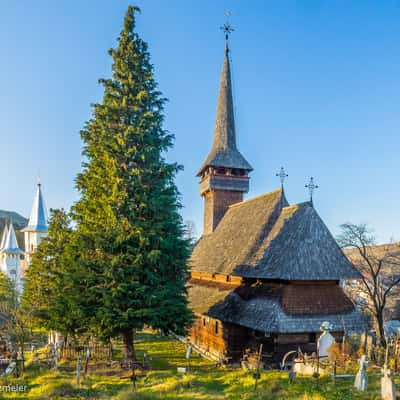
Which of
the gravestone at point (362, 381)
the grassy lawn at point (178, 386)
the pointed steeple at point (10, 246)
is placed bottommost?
the grassy lawn at point (178, 386)

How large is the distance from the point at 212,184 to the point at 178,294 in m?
14.0

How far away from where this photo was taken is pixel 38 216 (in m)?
39.5

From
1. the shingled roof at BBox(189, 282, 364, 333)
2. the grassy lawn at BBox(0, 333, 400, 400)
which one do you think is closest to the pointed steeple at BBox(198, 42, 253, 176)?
the shingled roof at BBox(189, 282, 364, 333)

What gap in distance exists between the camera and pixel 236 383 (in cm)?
1150

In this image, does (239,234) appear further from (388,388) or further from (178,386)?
(388,388)

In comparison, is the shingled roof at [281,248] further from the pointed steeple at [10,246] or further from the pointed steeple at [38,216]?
the pointed steeple at [10,246]

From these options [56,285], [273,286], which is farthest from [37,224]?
[273,286]

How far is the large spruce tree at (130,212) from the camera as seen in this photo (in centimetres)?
1317

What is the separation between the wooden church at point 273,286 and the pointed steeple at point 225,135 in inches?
228

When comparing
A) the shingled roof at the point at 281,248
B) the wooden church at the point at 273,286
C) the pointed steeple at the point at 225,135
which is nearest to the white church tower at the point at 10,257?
the pointed steeple at the point at 225,135

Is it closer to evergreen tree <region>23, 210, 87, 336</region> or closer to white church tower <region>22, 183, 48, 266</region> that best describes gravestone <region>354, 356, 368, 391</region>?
evergreen tree <region>23, 210, 87, 336</region>

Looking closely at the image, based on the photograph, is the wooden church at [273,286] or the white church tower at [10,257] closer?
the wooden church at [273,286]

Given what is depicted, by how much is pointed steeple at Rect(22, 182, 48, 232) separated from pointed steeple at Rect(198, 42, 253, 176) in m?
19.9

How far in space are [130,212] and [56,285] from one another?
15.8ft
